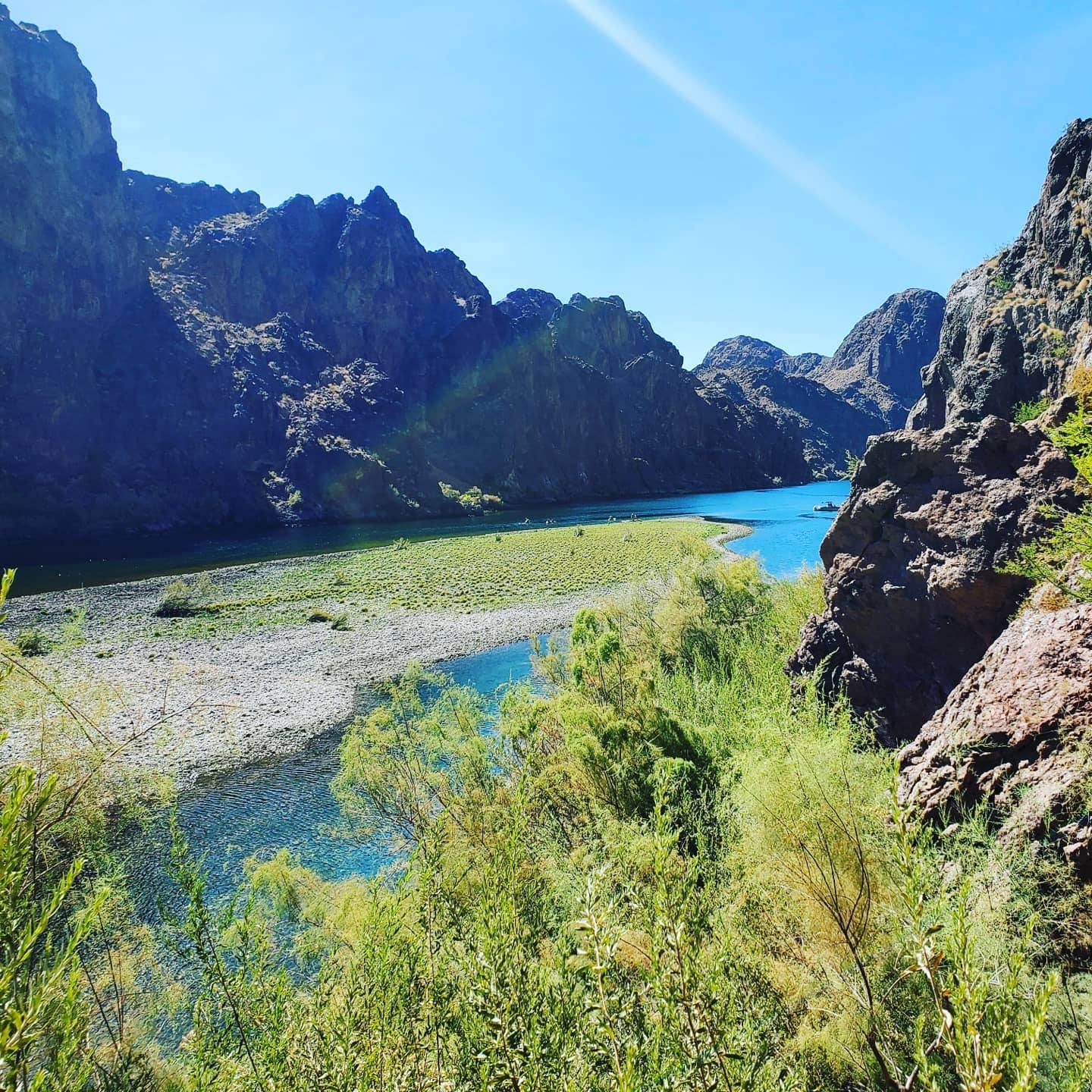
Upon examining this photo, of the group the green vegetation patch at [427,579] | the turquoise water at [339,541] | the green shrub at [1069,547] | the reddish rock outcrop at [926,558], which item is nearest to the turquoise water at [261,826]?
the reddish rock outcrop at [926,558]

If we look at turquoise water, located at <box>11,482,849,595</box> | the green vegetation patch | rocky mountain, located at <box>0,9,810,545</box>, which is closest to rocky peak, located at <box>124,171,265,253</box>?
rocky mountain, located at <box>0,9,810,545</box>

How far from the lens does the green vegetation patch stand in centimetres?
3423

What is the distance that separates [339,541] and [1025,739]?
72.0 metres

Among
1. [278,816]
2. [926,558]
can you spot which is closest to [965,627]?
[926,558]

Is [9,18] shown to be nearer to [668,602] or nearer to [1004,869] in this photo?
[668,602]

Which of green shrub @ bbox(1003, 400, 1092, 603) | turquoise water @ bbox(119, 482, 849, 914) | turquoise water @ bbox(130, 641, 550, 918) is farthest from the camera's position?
turquoise water @ bbox(119, 482, 849, 914)

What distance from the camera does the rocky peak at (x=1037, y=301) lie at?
23672 mm

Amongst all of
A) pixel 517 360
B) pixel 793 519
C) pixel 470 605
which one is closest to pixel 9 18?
pixel 517 360

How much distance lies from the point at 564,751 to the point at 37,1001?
9242 mm

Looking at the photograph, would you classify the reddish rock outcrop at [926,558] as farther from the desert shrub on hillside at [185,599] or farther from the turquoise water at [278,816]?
the desert shrub on hillside at [185,599]

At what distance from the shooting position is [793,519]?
81.8 m

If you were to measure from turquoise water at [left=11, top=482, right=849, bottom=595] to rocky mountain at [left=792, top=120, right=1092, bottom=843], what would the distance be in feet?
76.0

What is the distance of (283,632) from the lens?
102ft

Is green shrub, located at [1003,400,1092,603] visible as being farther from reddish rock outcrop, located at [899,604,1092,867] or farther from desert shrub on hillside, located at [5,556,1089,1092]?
desert shrub on hillside, located at [5,556,1089,1092]
